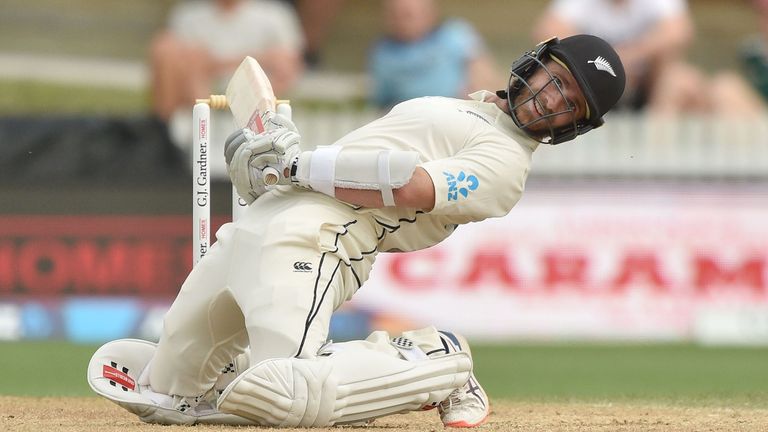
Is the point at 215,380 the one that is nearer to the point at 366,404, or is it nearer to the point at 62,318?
the point at 366,404

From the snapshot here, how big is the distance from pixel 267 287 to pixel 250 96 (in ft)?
3.11

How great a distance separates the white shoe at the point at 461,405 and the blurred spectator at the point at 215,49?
6.82m

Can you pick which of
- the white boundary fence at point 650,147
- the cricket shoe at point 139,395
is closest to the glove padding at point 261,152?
the cricket shoe at point 139,395

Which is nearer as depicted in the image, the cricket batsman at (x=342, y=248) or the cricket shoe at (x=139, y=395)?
the cricket batsman at (x=342, y=248)

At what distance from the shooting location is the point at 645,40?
11812 mm

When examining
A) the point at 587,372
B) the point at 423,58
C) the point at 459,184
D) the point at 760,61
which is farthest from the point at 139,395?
the point at 760,61

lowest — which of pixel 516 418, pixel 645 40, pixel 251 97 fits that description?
pixel 516 418

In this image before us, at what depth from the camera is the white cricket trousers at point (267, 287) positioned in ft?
16.5

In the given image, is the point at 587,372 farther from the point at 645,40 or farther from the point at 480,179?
the point at 480,179

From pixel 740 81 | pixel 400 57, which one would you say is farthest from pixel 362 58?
pixel 740 81

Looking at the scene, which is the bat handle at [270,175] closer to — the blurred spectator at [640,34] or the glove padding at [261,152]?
the glove padding at [261,152]

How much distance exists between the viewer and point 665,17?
11.9m

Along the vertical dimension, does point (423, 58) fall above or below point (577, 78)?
below

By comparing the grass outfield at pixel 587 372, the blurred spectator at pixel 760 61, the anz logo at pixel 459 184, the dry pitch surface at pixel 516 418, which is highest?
the blurred spectator at pixel 760 61
